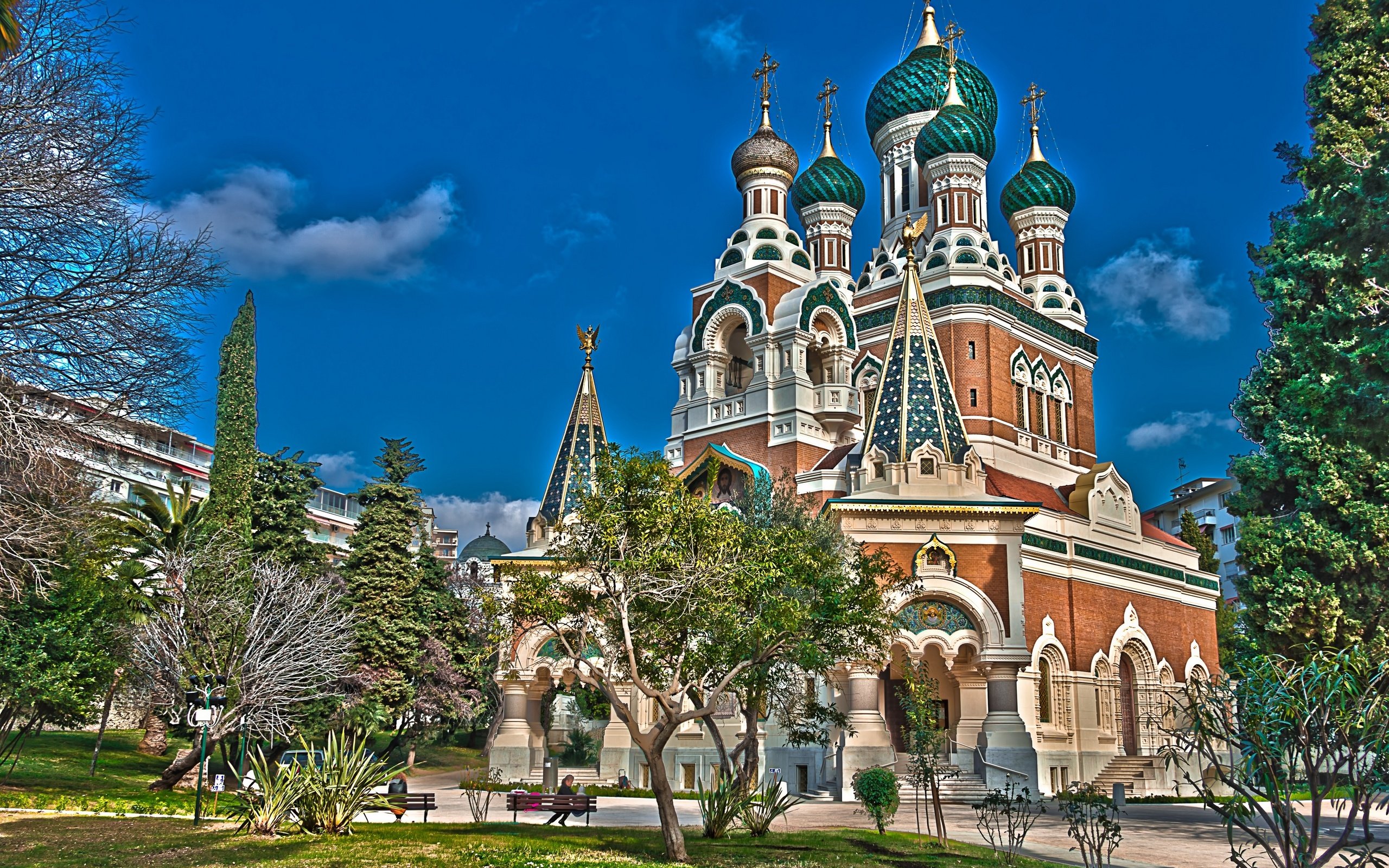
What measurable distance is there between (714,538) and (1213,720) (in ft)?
20.2

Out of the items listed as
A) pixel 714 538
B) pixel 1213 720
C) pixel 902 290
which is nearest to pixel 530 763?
pixel 902 290

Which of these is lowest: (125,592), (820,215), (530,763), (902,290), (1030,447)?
(530,763)

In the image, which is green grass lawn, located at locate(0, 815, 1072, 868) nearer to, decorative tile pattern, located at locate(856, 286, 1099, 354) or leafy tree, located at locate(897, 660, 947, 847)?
leafy tree, located at locate(897, 660, 947, 847)

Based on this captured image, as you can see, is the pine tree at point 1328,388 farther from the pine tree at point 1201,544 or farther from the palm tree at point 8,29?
the pine tree at point 1201,544

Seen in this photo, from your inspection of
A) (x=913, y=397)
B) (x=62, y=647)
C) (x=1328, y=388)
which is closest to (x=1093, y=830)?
(x=1328, y=388)

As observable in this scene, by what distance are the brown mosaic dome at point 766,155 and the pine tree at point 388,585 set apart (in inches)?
476

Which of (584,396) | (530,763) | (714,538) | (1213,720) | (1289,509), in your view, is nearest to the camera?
(1213,720)

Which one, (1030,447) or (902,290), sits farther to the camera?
(1030,447)

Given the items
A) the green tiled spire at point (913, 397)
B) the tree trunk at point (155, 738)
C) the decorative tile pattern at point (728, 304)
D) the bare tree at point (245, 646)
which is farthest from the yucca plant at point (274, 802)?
the decorative tile pattern at point (728, 304)

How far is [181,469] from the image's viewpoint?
4250cm

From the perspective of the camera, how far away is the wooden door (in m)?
27.7

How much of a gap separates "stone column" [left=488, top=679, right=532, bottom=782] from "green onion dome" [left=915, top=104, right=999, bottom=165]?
17.9 meters

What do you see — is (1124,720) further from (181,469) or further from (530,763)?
(181,469)

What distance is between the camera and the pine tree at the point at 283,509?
85.6 feet
